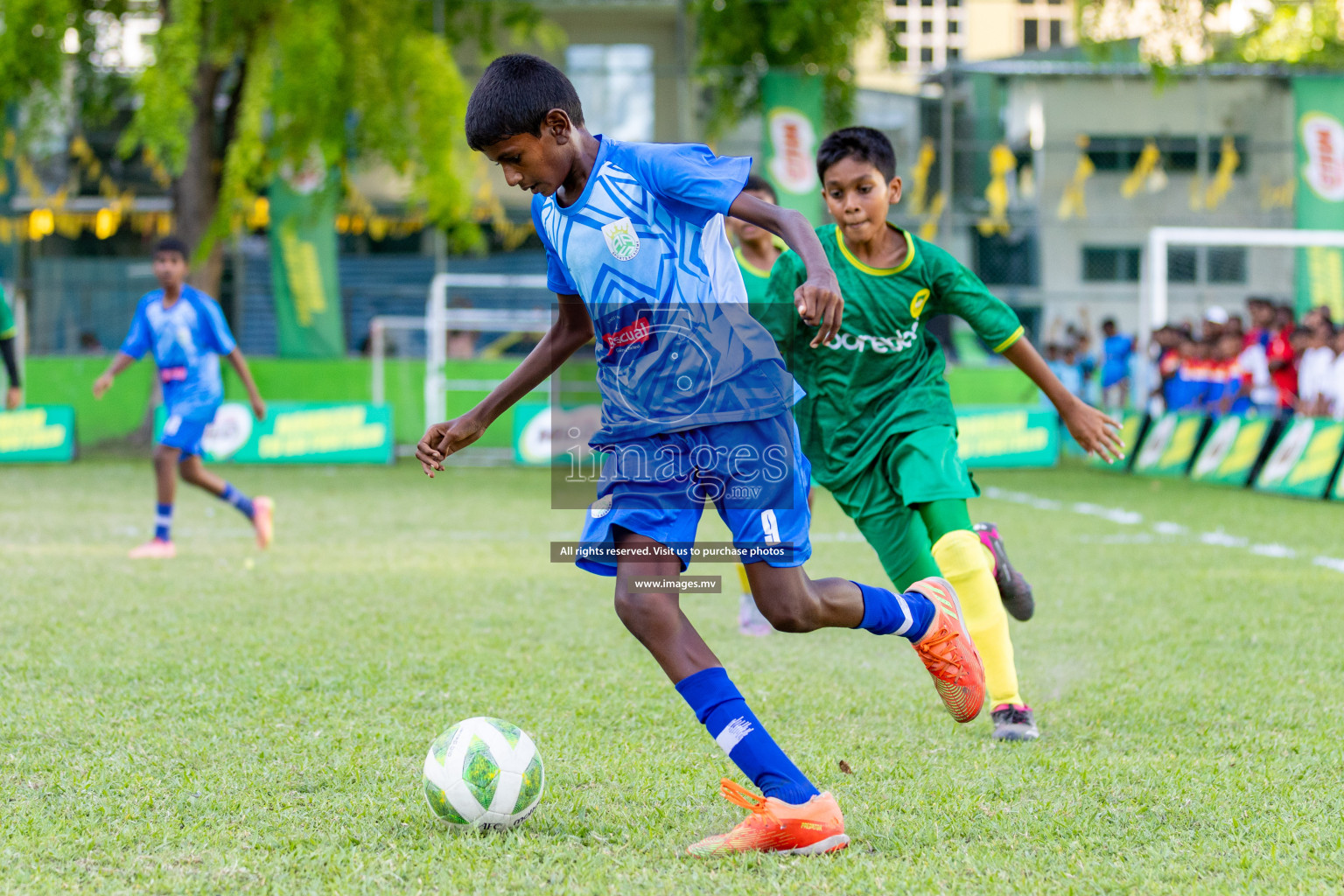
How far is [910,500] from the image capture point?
437 centimetres

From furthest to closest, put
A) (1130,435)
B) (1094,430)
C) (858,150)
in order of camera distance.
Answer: (1130,435)
(858,150)
(1094,430)

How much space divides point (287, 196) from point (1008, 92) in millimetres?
11081

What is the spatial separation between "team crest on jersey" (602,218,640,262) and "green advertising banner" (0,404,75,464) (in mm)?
15493

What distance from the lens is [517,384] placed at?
11.9 feet

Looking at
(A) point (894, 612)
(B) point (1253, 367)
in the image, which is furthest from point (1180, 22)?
(A) point (894, 612)

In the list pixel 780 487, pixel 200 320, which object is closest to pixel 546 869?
pixel 780 487

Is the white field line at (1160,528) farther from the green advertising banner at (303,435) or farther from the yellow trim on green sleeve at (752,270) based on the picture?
the green advertising banner at (303,435)

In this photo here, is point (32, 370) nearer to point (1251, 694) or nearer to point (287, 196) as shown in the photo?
point (287, 196)

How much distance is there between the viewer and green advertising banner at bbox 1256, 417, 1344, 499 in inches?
500

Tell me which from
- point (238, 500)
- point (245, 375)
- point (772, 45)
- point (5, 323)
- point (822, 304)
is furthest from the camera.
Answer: point (772, 45)

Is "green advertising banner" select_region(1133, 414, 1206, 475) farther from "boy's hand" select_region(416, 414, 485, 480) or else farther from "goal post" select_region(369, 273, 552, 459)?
"boy's hand" select_region(416, 414, 485, 480)

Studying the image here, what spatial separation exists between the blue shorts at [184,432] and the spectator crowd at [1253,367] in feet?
32.4

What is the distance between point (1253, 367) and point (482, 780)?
1460 centimetres

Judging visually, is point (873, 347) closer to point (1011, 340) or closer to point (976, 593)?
point (1011, 340)
